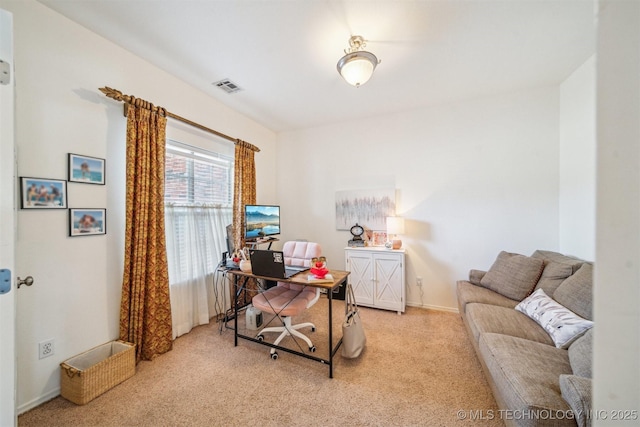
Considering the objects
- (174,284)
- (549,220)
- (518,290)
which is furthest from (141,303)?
(549,220)

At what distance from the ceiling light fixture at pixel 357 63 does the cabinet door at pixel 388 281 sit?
2130mm

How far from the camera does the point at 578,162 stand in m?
2.36

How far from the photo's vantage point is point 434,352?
85.6 inches

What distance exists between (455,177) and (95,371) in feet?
13.3

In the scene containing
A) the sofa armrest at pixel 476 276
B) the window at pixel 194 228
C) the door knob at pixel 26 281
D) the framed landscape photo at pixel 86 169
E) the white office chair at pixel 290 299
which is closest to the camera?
the door knob at pixel 26 281

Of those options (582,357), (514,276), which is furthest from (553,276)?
(582,357)

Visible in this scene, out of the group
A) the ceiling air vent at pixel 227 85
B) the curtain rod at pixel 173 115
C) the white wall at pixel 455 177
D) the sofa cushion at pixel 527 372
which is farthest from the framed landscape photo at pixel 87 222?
the sofa cushion at pixel 527 372

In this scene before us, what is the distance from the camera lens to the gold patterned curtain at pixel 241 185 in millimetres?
3152

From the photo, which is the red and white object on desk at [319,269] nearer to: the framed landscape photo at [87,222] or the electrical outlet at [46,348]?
the framed landscape photo at [87,222]

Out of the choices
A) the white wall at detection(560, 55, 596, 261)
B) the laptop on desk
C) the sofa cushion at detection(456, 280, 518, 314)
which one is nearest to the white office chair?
the laptop on desk

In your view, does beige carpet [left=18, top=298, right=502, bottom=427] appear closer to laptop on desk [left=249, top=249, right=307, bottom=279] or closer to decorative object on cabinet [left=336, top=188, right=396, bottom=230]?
laptop on desk [left=249, top=249, right=307, bottom=279]

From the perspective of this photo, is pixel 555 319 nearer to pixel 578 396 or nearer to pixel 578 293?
pixel 578 293

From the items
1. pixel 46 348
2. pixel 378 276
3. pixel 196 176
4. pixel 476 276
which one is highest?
pixel 196 176

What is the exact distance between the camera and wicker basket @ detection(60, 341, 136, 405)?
5.25ft
